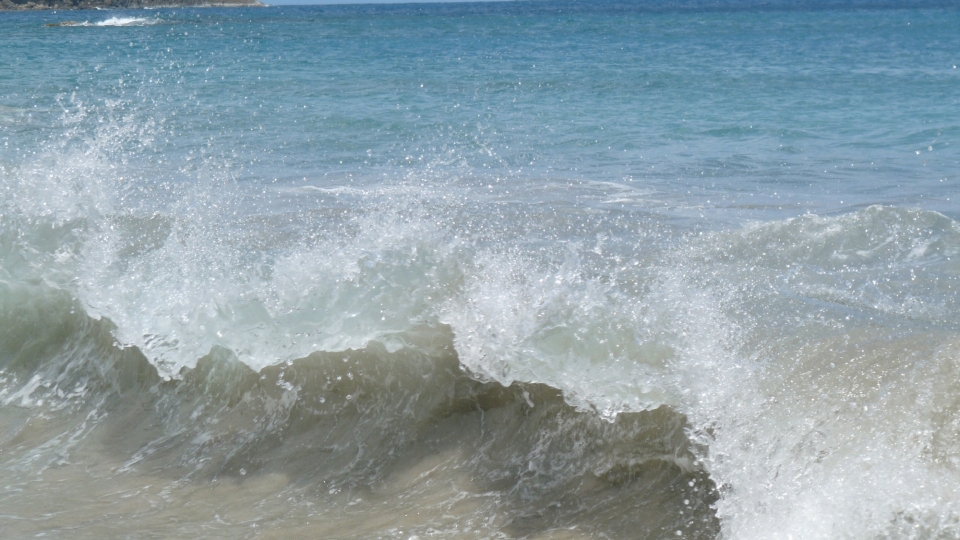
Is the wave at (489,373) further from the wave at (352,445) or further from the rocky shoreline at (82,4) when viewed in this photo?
the rocky shoreline at (82,4)

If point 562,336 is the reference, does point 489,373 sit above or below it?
below

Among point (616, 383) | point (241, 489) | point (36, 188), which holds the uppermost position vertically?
point (36, 188)

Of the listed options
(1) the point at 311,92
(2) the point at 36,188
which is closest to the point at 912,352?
(2) the point at 36,188

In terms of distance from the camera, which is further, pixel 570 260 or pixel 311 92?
pixel 311 92

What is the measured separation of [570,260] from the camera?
514 centimetres

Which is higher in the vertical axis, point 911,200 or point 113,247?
point 113,247

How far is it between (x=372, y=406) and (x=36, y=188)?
3.06 meters

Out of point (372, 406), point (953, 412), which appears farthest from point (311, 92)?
point (953, 412)

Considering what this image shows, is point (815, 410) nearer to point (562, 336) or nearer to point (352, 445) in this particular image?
point (562, 336)

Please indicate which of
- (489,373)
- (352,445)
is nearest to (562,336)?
(489,373)

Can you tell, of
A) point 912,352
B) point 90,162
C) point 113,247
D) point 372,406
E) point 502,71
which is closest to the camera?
point 912,352

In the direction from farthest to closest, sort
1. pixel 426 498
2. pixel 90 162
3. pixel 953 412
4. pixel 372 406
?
pixel 90 162 < pixel 372 406 < pixel 426 498 < pixel 953 412

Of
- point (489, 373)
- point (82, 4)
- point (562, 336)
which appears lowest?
point (489, 373)

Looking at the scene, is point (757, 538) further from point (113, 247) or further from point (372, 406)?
point (113, 247)
